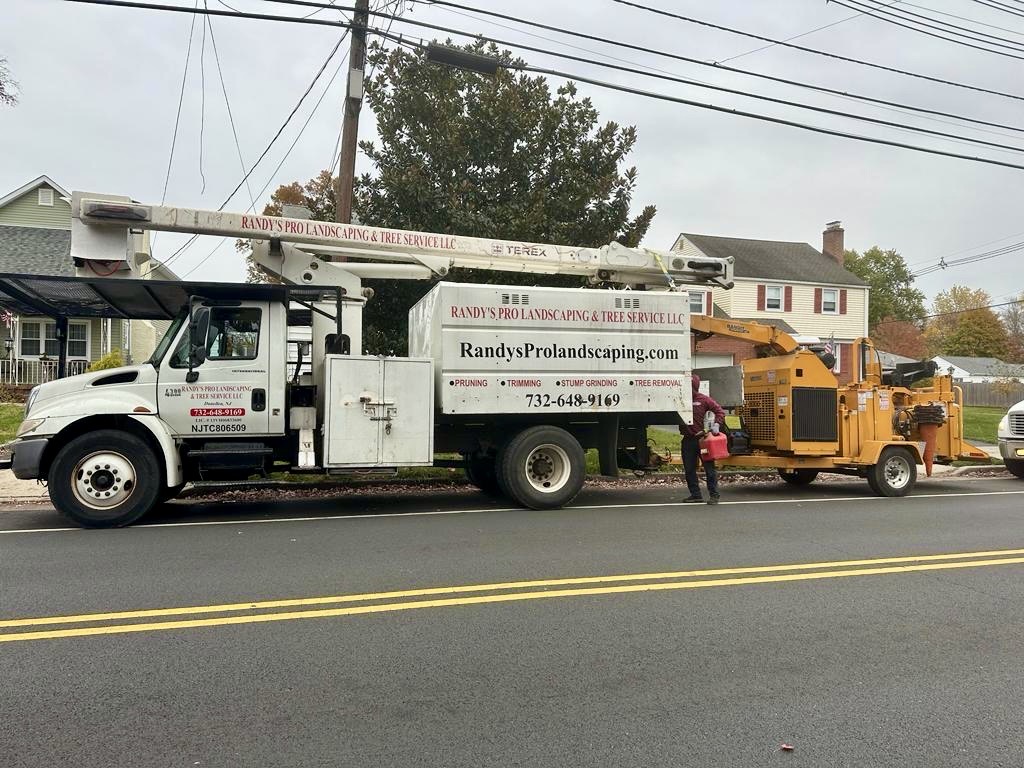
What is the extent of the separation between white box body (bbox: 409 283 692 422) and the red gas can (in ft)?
1.58

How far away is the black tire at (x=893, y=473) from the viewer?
11344mm

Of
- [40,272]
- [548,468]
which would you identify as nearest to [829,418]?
[548,468]

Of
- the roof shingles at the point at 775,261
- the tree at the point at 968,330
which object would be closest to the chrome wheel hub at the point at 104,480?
the roof shingles at the point at 775,261

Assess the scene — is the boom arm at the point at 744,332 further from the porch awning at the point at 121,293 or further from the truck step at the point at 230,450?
the truck step at the point at 230,450

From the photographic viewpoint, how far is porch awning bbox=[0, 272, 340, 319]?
8492 mm

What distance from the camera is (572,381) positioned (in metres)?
9.73

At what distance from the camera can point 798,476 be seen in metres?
12.6

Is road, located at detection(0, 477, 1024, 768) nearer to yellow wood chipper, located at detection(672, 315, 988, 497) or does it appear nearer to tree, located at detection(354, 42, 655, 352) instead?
yellow wood chipper, located at detection(672, 315, 988, 497)

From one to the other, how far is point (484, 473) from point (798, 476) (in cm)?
550

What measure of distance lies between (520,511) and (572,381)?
5.86ft

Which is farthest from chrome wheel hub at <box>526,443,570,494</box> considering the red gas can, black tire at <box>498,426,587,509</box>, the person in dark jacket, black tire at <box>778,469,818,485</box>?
black tire at <box>778,469,818,485</box>

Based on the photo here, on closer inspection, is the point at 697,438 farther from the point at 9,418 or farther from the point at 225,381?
the point at 9,418

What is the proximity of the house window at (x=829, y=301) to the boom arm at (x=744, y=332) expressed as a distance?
27.2 meters

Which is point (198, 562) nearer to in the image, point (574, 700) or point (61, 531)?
point (61, 531)
